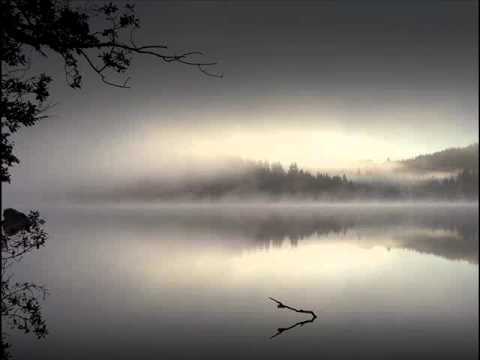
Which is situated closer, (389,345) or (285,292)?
(389,345)

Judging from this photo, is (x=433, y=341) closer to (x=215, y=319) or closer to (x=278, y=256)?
(x=215, y=319)

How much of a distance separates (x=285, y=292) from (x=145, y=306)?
789 inches

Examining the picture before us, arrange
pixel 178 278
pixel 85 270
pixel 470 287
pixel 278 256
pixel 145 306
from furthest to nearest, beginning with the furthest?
pixel 278 256
pixel 85 270
pixel 178 278
pixel 470 287
pixel 145 306

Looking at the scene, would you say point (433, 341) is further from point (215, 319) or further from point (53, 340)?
point (53, 340)

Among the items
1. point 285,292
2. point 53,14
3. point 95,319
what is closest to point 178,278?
point 285,292

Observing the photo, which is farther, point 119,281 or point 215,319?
point 119,281

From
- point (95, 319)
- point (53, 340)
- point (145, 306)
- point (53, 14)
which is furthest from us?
point (145, 306)

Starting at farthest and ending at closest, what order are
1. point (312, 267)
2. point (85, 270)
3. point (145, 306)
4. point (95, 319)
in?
point (312, 267)
point (85, 270)
point (145, 306)
point (95, 319)

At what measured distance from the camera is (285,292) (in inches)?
2164

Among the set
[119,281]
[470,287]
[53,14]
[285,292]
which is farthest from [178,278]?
[53,14]

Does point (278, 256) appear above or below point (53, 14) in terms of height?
below

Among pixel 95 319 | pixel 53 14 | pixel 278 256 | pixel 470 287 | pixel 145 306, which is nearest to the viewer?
pixel 53 14

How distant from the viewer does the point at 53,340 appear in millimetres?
29953

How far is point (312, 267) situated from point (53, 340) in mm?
56503
